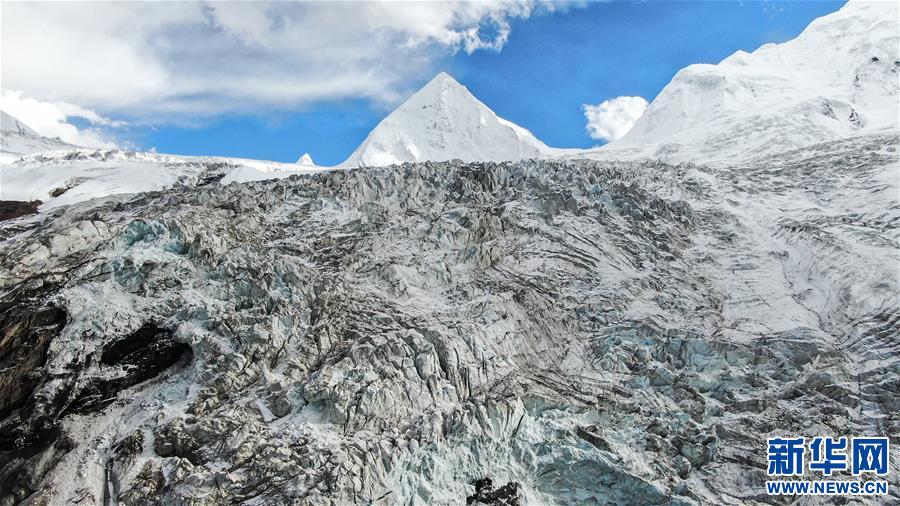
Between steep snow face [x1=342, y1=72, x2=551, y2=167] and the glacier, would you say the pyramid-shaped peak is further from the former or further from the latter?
the glacier

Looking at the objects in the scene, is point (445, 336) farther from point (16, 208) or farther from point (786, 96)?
point (786, 96)

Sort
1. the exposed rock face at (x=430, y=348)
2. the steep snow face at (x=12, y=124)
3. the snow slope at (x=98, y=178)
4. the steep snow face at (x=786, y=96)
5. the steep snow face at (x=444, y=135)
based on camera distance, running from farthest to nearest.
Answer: the steep snow face at (x=12, y=124) < the steep snow face at (x=444, y=135) < the steep snow face at (x=786, y=96) < the snow slope at (x=98, y=178) < the exposed rock face at (x=430, y=348)

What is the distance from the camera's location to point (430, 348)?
85.9 feet

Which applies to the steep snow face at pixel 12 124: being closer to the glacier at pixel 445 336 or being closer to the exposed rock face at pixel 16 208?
the exposed rock face at pixel 16 208

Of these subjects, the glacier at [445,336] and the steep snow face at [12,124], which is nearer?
the glacier at [445,336]

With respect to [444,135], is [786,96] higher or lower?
higher

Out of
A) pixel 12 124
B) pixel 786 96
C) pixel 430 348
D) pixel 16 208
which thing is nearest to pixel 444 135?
pixel 786 96

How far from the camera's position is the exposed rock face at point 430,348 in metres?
22.2

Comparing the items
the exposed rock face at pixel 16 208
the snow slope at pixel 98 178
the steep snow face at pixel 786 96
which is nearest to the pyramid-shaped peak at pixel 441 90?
the steep snow face at pixel 786 96

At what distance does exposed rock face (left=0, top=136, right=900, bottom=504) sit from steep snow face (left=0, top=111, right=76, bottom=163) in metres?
42.4

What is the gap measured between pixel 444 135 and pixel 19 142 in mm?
58921

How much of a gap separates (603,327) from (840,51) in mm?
88805

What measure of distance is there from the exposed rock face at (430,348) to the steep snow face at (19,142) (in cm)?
4243

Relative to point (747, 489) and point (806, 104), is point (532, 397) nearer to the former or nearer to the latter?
point (747, 489)
